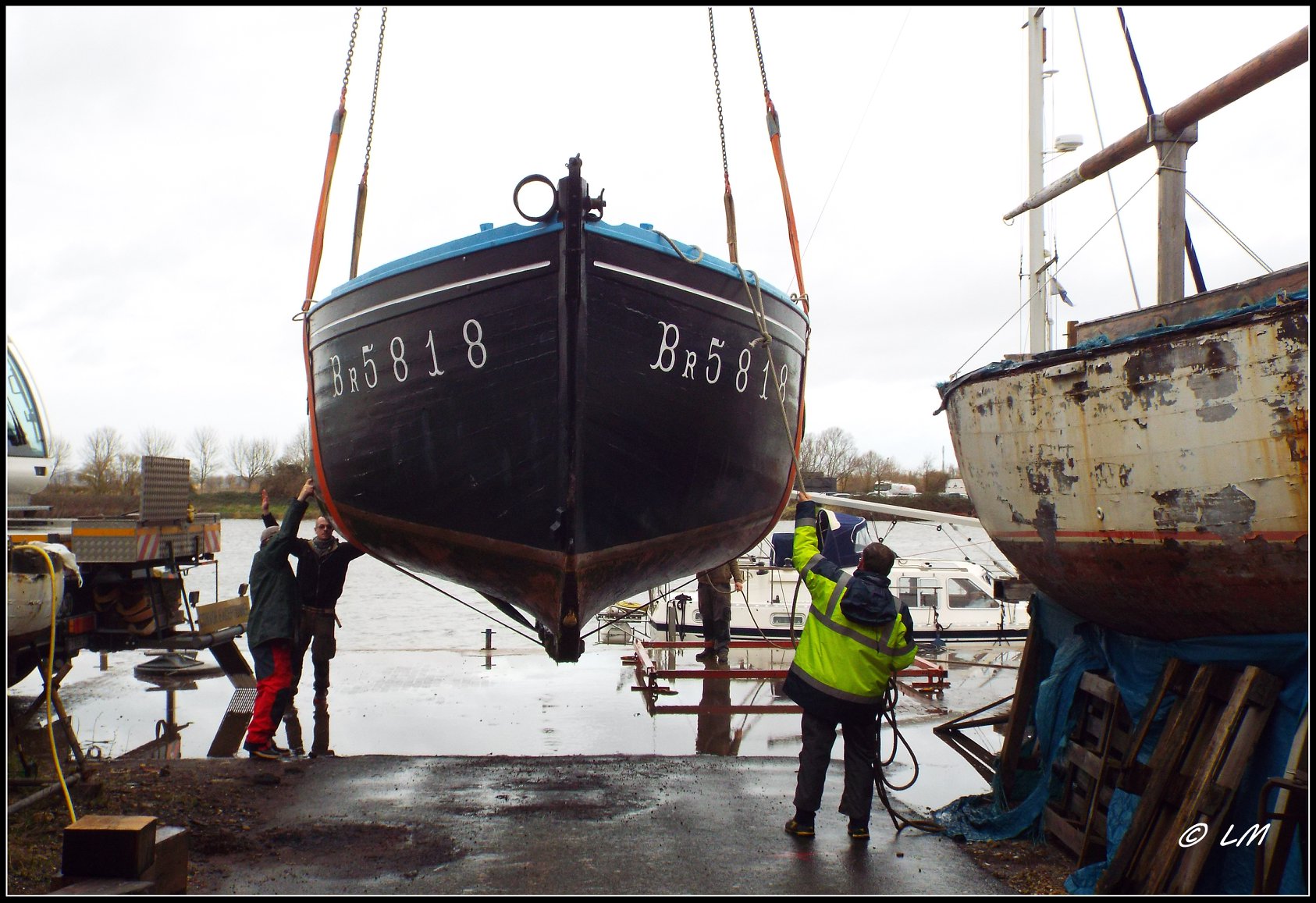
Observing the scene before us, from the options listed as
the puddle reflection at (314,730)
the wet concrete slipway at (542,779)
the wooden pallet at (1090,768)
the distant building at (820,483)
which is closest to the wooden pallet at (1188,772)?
the wooden pallet at (1090,768)

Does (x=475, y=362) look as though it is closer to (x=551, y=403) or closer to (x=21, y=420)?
(x=551, y=403)

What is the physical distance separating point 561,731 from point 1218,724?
4.82 meters

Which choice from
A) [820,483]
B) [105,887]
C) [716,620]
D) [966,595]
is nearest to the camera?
[105,887]

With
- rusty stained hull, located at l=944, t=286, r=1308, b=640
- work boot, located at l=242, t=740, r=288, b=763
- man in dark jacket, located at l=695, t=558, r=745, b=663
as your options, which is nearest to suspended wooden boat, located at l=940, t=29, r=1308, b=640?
rusty stained hull, located at l=944, t=286, r=1308, b=640

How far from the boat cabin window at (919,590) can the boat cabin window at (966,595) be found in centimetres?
56

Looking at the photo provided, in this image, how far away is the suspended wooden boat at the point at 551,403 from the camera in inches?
176

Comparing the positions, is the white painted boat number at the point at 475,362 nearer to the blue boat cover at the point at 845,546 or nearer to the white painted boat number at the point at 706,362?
the white painted boat number at the point at 706,362

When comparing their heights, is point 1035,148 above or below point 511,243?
above

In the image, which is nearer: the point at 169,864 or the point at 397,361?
the point at 169,864

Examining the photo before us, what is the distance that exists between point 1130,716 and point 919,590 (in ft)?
45.2

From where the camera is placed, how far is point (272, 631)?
5746 millimetres

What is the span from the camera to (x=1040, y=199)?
1210 cm

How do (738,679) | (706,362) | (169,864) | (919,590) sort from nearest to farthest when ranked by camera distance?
(169,864) → (706,362) → (738,679) → (919,590)

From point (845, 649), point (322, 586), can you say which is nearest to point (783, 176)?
point (845, 649)
